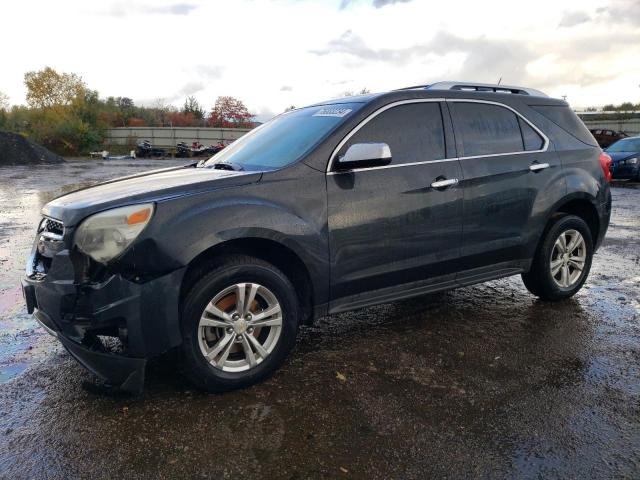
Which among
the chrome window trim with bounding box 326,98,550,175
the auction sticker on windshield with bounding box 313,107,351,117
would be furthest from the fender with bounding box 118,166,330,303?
the auction sticker on windshield with bounding box 313,107,351,117

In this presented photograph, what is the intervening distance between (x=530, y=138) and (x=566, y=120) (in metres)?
0.61

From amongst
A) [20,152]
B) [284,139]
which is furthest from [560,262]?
[20,152]

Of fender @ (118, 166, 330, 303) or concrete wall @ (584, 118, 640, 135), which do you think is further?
concrete wall @ (584, 118, 640, 135)

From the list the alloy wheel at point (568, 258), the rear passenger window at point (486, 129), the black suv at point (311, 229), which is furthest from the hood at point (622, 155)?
the rear passenger window at point (486, 129)

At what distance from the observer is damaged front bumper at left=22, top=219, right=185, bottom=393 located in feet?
8.92

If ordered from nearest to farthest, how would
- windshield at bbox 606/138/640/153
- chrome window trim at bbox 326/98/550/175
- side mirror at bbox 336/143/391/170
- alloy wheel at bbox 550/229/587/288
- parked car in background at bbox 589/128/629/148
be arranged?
side mirror at bbox 336/143/391/170, chrome window trim at bbox 326/98/550/175, alloy wheel at bbox 550/229/587/288, windshield at bbox 606/138/640/153, parked car in background at bbox 589/128/629/148

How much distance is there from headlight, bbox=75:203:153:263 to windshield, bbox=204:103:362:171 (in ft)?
3.25

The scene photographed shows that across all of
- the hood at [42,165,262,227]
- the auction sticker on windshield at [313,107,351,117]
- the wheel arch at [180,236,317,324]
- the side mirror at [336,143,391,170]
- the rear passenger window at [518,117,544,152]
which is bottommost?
the wheel arch at [180,236,317,324]

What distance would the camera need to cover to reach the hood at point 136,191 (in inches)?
113

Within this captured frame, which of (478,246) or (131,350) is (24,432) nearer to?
(131,350)

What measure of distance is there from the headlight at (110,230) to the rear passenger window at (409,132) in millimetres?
1530

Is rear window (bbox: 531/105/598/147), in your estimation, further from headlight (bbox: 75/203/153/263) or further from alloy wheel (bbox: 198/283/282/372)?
headlight (bbox: 75/203/153/263)

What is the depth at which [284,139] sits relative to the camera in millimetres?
3869

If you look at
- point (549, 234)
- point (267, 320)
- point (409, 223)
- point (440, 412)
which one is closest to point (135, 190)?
point (267, 320)
